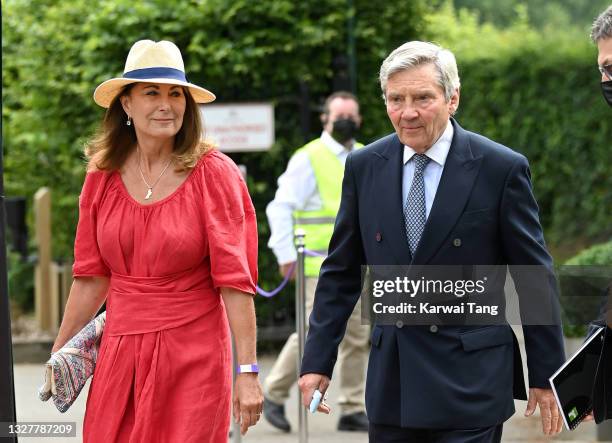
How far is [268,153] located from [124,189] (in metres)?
6.74

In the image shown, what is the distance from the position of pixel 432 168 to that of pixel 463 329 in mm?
556

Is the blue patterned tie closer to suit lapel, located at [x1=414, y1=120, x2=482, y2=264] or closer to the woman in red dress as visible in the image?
suit lapel, located at [x1=414, y1=120, x2=482, y2=264]

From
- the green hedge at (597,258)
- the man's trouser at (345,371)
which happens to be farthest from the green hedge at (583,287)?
the man's trouser at (345,371)

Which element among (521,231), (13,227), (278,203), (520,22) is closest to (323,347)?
(521,231)

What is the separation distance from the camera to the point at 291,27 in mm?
11203

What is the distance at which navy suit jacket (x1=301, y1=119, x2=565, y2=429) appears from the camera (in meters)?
4.25

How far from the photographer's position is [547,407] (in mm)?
4273

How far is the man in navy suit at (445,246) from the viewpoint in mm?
4254

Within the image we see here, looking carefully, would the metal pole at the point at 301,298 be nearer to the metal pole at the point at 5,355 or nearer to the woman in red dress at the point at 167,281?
the woman in red dress at the point at 167,281

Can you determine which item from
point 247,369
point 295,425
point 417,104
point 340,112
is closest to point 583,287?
point 340,112

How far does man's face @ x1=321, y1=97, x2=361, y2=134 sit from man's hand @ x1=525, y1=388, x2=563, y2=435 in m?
4.52

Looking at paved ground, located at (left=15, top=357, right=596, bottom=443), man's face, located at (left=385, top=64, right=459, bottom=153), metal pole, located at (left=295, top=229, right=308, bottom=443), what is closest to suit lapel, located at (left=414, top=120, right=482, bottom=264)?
man's face, located at (left=385, top=64, right=459, bottom=153)

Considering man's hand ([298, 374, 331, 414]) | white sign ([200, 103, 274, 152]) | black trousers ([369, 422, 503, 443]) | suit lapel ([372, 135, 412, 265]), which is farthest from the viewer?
white sign ([200, 103, 274, 152])

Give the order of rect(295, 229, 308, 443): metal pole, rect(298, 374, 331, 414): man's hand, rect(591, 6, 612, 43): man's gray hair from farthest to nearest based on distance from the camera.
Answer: rect(295, 229, 308, 443): metal pole < rect(298, 374, 331, 414): man's hand < rect(591, 6, 612, 43): man's gray hair
